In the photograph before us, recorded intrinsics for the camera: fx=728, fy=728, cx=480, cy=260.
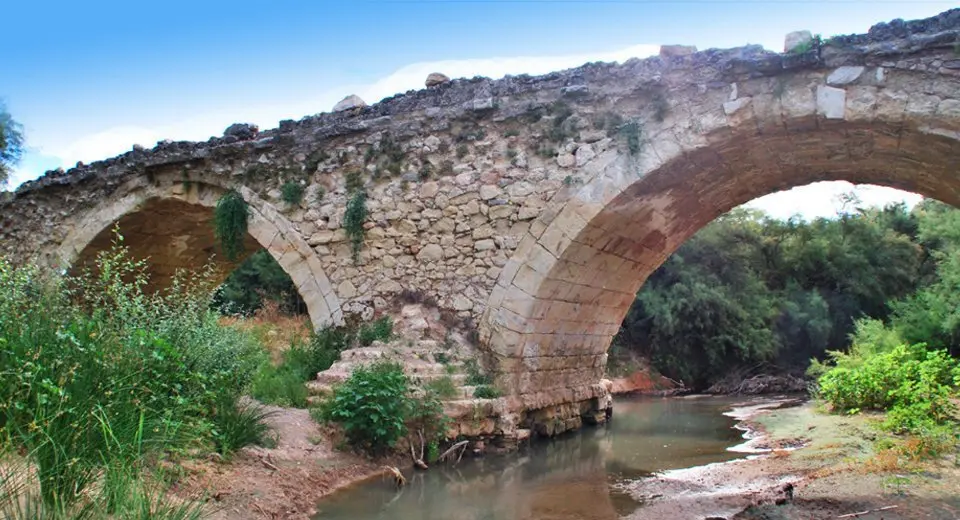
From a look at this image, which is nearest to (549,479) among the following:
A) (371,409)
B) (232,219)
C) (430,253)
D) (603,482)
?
(603,482)

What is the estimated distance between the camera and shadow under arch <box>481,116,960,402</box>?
6.59 meters

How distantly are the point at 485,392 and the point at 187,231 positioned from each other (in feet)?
20.3

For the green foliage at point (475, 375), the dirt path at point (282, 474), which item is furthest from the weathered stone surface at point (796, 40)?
the dirt path at point (282, 474)

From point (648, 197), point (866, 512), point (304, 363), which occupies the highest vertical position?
point (648, 197)

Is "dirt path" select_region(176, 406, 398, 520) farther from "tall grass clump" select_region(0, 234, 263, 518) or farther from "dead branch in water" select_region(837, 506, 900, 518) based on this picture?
"dead branch in water" select_region(837, 506, 900, 518)

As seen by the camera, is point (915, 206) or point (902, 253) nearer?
point (902, 253)

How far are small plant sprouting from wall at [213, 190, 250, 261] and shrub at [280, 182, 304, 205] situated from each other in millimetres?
569

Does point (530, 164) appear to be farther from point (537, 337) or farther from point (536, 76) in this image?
point (537, 337)

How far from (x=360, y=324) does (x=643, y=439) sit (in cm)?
345

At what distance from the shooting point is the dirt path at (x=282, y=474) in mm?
Result: 3990

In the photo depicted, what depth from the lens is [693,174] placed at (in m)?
7.25

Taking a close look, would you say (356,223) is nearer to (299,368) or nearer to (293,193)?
(293,193)

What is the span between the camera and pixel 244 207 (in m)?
8.75

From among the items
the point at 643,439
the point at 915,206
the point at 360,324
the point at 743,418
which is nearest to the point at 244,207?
the point at 360,324
